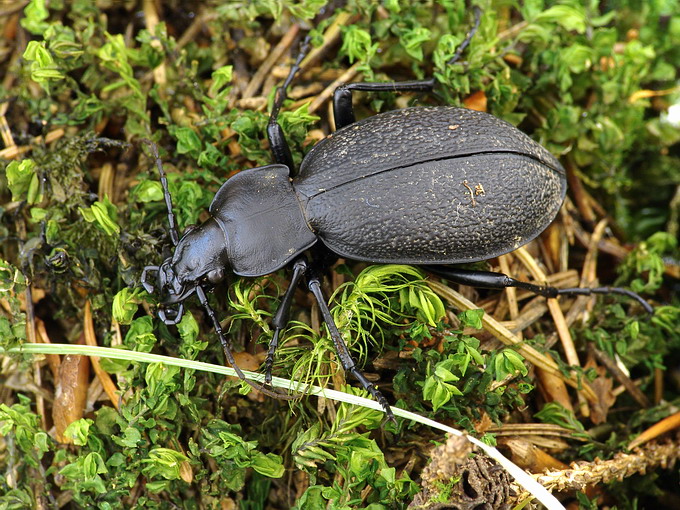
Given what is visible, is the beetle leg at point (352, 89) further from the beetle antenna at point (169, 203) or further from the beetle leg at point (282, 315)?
the beetle antenna at point (169, 203)

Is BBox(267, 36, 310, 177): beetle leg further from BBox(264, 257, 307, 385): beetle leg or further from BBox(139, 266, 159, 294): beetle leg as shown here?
BBox(139, 266, 159, 294): beetle leg

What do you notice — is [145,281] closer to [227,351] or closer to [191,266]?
[191,266]

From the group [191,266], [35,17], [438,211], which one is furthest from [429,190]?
[35,17]

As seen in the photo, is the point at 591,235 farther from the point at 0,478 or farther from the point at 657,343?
the point at 0,478

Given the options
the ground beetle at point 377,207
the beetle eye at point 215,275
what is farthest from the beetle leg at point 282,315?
the beetle eye at point 215,275

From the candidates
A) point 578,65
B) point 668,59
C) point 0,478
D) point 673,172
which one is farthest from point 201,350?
point 668,59

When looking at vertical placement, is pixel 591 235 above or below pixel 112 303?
below
